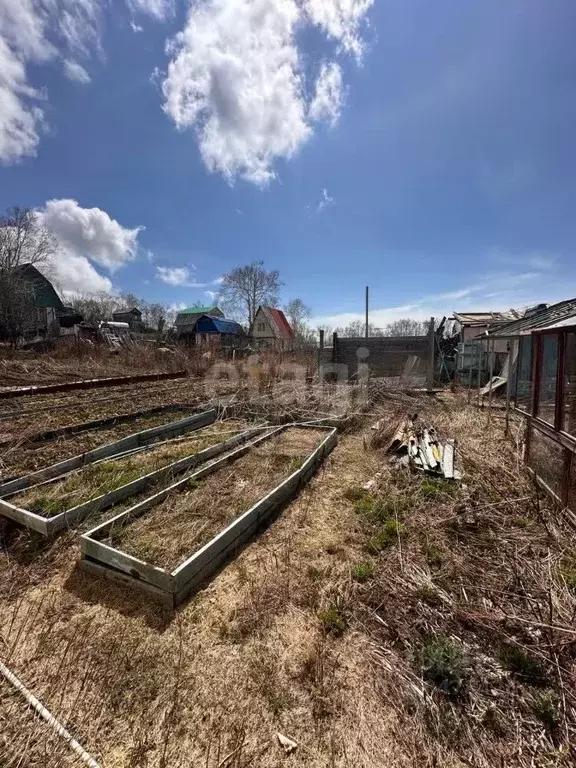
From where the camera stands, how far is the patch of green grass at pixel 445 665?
1.78 meters

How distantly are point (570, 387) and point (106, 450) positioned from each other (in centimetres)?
573

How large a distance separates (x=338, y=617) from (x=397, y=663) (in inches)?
17.1

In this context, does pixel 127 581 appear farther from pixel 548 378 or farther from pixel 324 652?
pixel 548 378

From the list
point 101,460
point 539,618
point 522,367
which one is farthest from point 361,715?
point 522,367

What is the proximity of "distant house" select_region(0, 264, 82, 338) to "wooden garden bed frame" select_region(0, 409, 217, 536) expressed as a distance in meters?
19.3

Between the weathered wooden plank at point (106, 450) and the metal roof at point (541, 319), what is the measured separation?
5.72 m

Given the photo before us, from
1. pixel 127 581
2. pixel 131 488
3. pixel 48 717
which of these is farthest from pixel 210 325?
pixel 48 717

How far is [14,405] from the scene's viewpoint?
735 cm

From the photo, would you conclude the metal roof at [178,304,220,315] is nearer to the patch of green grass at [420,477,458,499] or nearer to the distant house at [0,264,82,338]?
the distant house at [0,264,82,338]

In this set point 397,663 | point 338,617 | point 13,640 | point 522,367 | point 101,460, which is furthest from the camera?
point 522,367

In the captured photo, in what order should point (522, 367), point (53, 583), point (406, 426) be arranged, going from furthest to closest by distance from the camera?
point (522, 367)
point (406, 426)
point (53, 583)

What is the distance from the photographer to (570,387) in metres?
3.48

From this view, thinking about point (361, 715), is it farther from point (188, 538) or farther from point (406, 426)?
point (406, 426)

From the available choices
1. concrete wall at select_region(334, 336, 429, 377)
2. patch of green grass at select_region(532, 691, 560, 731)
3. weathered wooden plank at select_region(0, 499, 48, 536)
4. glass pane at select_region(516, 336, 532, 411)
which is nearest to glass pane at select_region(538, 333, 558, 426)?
patch of green grass at select_region(532, 691, 560, 731)
